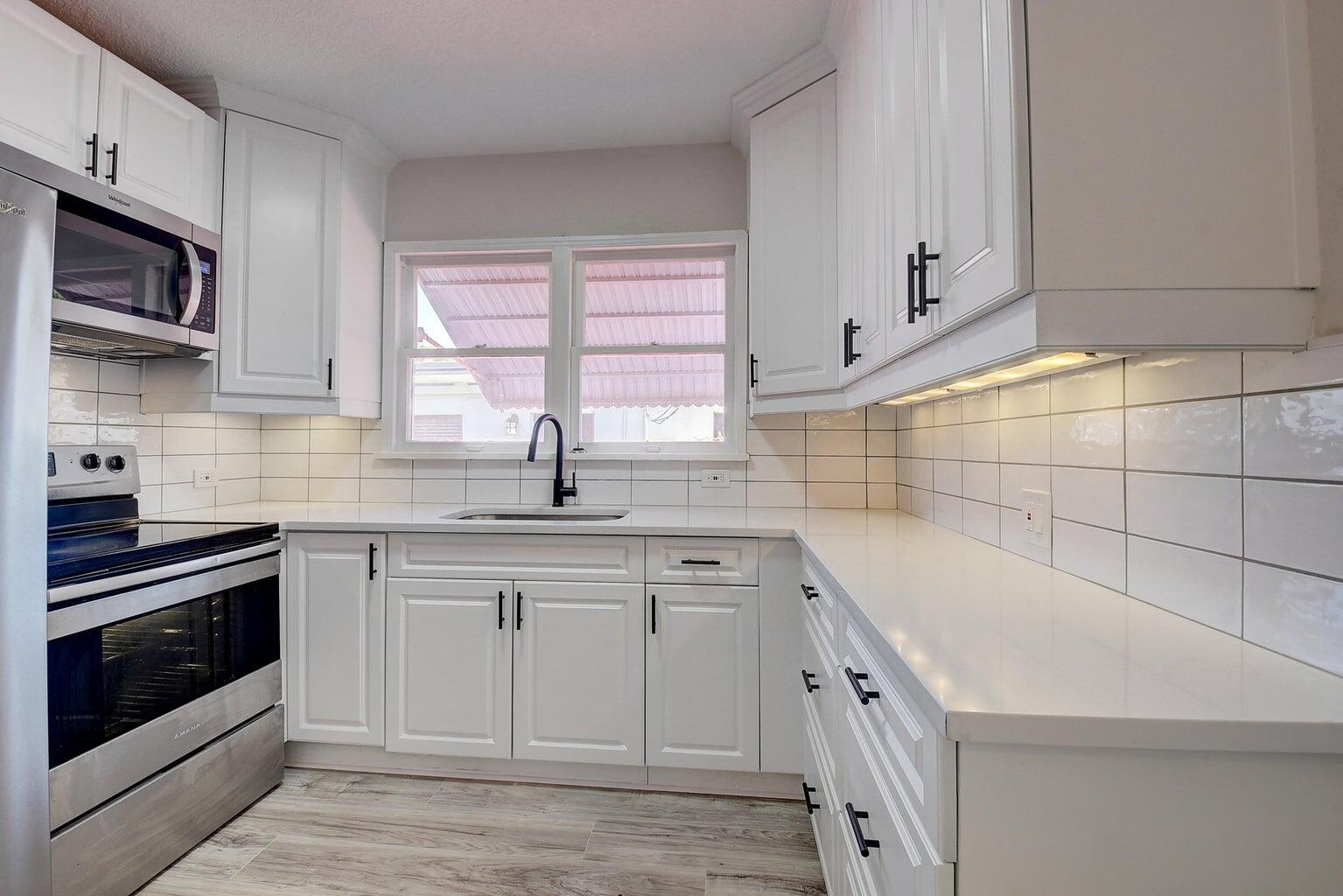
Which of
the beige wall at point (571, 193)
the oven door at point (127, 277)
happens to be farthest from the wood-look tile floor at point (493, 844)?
the beige wall at point (571, 193)

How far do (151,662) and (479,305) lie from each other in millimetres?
1701

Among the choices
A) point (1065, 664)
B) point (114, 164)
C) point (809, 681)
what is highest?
point (114, 164)

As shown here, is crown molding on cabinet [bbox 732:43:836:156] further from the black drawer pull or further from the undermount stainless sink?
the black drawer pull

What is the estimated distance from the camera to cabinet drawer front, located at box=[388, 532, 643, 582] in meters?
1.95

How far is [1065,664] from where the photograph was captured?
72 centimetres

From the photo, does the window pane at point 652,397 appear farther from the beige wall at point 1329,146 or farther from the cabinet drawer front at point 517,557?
the beige wall at point 1329,146

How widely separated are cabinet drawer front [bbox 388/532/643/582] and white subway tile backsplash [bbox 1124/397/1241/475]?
4.36 feet

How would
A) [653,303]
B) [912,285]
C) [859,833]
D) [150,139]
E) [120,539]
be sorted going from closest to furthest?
[859,833] → [912,285] → [120,539] → [150,139] → [653,303]

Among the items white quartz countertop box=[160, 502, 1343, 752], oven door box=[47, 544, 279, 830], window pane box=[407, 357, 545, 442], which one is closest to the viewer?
white quartz countertop box=[160, 502, 1343, 752]

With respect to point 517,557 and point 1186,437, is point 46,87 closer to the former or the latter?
point 517,557

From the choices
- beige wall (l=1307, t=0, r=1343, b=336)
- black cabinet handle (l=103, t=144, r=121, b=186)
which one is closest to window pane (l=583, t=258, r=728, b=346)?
black cabinet handle (l=103, t=144, r=121, b=186)

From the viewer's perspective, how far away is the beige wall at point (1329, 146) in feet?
2.27

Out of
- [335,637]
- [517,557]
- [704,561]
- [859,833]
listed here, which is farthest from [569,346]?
[859,833]

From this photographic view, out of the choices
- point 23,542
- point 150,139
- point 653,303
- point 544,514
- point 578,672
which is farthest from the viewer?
point 653,303
